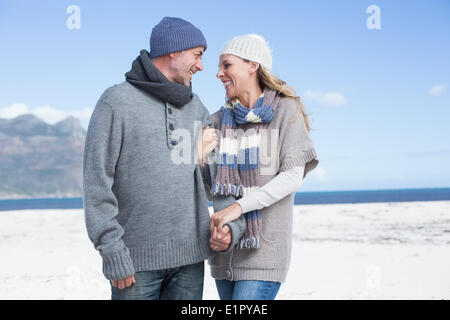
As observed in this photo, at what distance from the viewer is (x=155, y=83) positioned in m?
1.77

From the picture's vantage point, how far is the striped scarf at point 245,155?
202cm

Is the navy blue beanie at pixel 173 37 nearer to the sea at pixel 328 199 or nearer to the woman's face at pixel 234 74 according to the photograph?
the woman's face at pixel 234 74

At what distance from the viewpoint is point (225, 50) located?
2.18m

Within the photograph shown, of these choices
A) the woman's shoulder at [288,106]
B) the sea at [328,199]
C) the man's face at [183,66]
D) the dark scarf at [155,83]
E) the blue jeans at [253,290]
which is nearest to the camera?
the dark scarf at [155,83]

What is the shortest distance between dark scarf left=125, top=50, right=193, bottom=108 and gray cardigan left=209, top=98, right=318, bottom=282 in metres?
0.48

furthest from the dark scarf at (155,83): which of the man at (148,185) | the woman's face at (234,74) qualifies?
the woman's face at (234,74)

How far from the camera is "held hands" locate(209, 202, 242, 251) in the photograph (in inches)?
71.3

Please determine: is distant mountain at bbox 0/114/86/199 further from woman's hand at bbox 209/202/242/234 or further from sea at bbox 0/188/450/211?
woman's hand at bbox 209/202/242/234

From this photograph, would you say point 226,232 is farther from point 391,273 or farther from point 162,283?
point 391,273

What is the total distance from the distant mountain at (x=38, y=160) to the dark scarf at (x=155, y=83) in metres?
103

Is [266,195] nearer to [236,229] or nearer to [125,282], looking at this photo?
[236,229]

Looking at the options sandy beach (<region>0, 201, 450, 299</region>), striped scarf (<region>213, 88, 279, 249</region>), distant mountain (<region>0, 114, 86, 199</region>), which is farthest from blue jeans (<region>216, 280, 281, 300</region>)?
distant mountain (<region>0, 114, 86, 199</region>)
